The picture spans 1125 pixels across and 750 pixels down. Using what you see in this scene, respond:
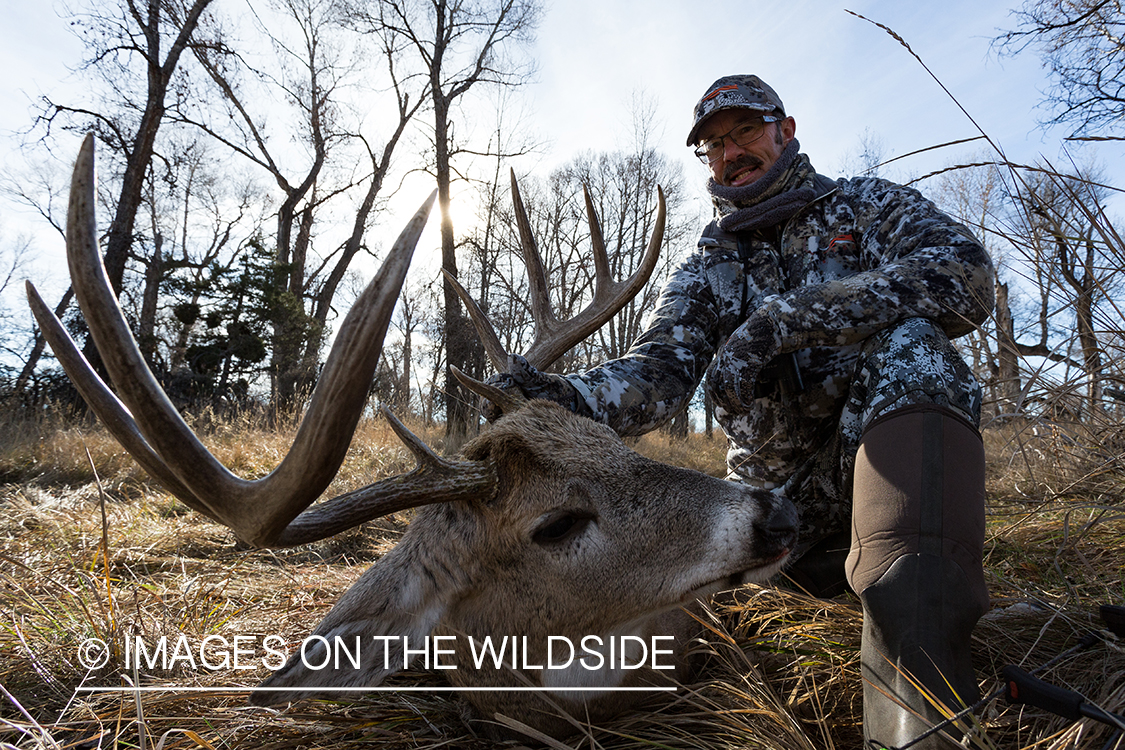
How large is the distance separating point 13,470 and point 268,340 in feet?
43.9

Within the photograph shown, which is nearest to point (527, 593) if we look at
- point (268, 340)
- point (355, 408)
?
point (355, 408)

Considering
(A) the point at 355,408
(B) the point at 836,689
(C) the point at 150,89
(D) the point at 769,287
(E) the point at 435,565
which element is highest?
(C) the point at 150,89

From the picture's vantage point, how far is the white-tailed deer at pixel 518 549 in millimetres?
1669

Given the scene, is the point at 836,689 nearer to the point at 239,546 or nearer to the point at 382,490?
the point at 382,490

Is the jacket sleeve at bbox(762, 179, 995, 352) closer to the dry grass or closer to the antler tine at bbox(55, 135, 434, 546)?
the dry grass

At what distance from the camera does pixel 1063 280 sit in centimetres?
226

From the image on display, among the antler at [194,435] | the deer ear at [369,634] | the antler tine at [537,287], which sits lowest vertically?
the deer ear at [369,634]

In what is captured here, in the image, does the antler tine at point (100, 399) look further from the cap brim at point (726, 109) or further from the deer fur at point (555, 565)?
the cap brim at point (726, 109)

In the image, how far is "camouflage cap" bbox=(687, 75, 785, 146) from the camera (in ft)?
11.6

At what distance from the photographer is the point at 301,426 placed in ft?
5.14

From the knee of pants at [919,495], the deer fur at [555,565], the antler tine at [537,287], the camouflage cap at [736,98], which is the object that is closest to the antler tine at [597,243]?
the antler tine at [537,287]

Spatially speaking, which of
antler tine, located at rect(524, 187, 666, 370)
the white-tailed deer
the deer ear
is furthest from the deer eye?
antler tine, located at rect(524, 187, 666, 370)

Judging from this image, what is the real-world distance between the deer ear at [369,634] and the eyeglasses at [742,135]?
3088mm

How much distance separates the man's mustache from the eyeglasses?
0.27 feet
